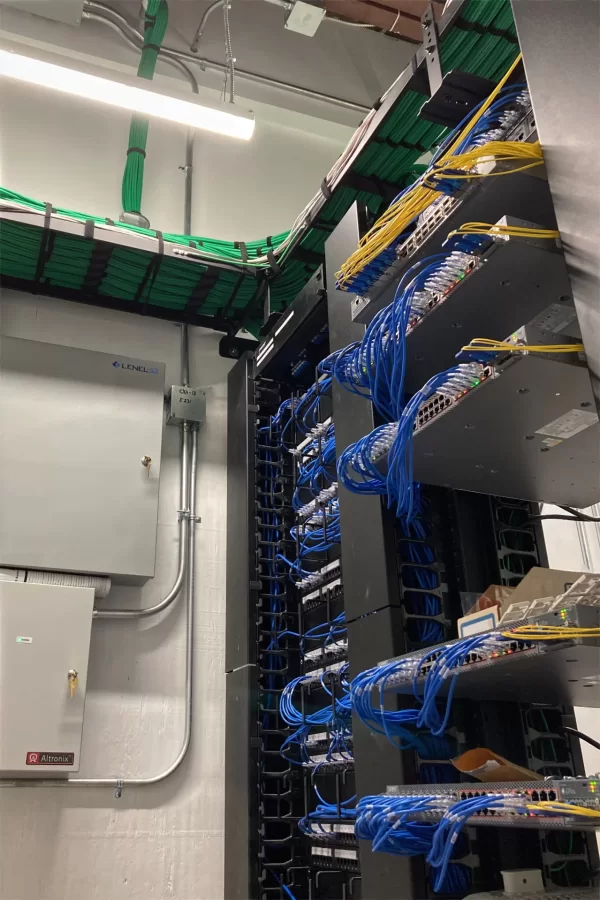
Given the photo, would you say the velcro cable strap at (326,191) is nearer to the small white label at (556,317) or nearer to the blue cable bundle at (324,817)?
the small white label at (556,317)

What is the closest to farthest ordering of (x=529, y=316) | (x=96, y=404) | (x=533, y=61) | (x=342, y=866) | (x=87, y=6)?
1. (x=533, y=61)
2. (x=529, y=316)
3. (x=342, y=866)
4. (x=96, y=404)
5. (x=87, y=6)

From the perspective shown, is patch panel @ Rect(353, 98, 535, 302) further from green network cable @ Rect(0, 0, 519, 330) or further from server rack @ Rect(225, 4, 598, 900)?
green network cable @ Rect(0, 0, 519, 330)

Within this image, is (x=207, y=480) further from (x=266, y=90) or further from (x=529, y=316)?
(x=266, y=90)

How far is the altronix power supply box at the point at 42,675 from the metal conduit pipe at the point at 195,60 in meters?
2.88

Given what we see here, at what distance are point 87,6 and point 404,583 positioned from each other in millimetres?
3597

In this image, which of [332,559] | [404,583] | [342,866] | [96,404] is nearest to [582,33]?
[404,583]

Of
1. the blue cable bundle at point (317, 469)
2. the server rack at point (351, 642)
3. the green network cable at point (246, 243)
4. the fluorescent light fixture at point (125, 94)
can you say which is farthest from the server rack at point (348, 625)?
the fluorescent light fixture at point (125, 94)

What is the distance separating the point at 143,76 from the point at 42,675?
9.40 ft

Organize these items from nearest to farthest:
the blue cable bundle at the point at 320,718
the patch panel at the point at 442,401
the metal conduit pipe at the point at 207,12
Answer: the patch panel at the point at 442,401
the blue cable bundle at the point at 320,718
the metal conduit pipe at the point at 207,12

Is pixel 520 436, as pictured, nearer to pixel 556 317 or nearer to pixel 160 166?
pixel 556 317

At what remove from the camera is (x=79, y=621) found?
2.68 metres

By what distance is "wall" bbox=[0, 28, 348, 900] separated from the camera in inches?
103

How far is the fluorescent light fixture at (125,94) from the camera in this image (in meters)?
2.66

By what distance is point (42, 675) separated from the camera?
2553mm
